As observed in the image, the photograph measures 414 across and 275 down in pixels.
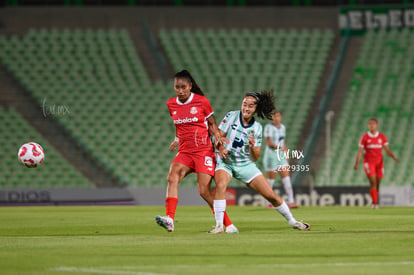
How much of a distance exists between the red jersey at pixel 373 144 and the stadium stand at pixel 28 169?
1036 cm

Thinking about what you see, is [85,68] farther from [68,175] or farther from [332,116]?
[332,116]

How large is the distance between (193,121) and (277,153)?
9444 mm

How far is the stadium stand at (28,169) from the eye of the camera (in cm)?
2683

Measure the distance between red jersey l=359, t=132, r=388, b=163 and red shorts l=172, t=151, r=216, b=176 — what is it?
10.3m

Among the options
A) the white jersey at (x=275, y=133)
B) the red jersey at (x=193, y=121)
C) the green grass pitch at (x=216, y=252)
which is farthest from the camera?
the white jersey at (x=275, y=133)

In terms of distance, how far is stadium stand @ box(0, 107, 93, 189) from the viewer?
1056 inches

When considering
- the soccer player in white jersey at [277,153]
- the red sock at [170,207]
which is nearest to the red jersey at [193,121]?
the red sock at [170,207]

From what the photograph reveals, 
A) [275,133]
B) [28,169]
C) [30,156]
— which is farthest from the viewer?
[28,169]

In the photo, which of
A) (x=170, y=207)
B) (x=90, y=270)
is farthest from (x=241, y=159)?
(x=90, y=270)

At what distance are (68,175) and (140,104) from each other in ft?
13.0

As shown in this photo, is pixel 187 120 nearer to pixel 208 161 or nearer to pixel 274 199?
pixel 208 161

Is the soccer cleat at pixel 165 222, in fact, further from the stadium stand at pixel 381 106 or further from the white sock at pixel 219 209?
the stadium stand at pixel 381 106

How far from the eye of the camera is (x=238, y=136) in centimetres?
1087

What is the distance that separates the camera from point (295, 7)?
3266 cm
